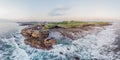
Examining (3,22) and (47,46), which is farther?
(3,22)

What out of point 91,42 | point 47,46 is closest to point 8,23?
point 47,46

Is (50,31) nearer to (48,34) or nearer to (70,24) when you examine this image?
(48,34)

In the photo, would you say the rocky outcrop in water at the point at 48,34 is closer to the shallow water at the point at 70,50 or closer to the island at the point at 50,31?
the island at the point at 50,31

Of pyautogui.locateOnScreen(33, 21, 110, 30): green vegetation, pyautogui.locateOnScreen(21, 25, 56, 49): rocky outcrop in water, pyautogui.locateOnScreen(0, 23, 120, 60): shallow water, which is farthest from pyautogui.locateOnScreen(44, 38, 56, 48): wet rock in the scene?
pyautogui.locateOnScreen(33, 21, 110, 30): green vegetation

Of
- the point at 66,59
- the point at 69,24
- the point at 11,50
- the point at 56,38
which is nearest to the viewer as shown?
the point at 66,59

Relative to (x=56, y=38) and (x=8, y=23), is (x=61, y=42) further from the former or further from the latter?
(x=8, y=23)

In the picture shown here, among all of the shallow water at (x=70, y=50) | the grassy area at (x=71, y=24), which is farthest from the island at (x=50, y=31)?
the shallow water at (x=70, y=50)

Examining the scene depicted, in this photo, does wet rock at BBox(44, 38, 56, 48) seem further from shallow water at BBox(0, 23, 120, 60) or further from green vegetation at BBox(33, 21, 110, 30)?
green vegetation at BBox(33, 21, 110, 30)
